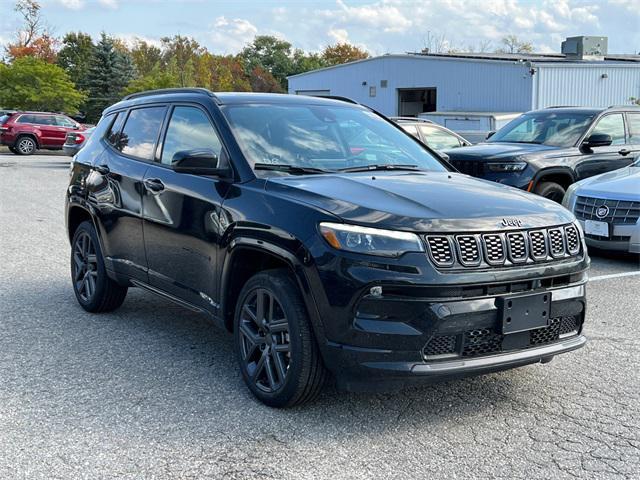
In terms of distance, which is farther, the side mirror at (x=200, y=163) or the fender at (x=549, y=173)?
the fender at (x=549, y=173)

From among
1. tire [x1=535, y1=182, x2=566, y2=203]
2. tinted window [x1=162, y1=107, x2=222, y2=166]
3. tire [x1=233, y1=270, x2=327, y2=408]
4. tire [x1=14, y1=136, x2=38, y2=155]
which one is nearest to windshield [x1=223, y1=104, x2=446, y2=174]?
tinted window [x1=162, y1=107, x2=222, y2=166]

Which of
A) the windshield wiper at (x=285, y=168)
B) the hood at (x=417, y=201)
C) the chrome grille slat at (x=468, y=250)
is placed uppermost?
the windshield wiper at (x=285, y=168)

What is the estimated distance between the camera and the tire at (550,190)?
10.5 m

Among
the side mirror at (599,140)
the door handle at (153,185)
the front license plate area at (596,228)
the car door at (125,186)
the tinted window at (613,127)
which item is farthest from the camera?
the tinted window at (613,127)

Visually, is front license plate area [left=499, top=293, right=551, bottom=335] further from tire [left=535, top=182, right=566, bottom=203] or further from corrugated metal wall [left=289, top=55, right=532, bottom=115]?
corrugated metal wall [left=289, top=55, right=532, bottom=115]

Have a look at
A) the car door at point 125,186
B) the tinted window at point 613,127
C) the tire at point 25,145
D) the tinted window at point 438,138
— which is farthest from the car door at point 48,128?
the car door at point 125,186

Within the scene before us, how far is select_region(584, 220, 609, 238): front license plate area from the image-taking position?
8.89 meters

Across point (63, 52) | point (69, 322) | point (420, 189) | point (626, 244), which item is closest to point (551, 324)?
point (420, 189)

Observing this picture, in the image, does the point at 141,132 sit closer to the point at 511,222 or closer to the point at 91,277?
the point at 91,277

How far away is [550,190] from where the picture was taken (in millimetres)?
10656

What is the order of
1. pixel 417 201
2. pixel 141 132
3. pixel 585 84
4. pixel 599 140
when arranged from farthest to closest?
pixel 585 84 → pixel 599 140 → pixel 141 132 → pixel 417 201

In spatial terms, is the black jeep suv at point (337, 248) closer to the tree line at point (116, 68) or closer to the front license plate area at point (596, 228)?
the front license plate area at point (596, 228)

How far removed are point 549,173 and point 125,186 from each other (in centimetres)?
664

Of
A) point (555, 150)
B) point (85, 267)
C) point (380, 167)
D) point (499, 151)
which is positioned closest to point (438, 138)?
point (499, 151)
